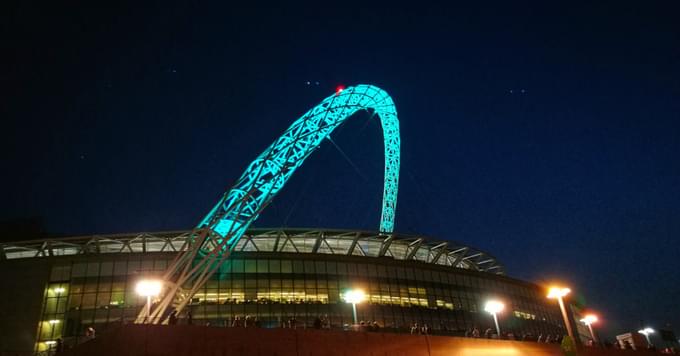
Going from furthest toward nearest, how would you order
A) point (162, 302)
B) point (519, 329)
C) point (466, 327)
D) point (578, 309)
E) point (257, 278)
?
point (578, 309) < point (519, 329) < point (466, 327) < point (257, 278) < point (162, 302)

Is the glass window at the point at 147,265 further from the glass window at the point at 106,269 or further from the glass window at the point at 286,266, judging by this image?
the glass window at the point at 286,266

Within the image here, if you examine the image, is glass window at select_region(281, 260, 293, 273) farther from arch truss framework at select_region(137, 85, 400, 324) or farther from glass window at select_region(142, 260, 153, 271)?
glass window at select_region(142, 260, 153, 271)

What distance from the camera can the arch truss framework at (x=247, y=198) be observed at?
34656 mm

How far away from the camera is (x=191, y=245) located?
36.1 m

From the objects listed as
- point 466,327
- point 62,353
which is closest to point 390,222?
point 466,327

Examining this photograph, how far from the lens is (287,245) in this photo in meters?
56.2

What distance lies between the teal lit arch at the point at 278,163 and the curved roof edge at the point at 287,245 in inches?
479

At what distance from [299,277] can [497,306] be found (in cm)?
2001

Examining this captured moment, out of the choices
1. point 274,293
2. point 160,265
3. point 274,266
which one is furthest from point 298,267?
point 160,265

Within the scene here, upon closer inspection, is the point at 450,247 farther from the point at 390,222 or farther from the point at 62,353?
the point at 62,353

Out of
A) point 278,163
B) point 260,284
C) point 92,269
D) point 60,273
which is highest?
point 278,163

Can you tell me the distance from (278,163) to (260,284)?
44.4ft

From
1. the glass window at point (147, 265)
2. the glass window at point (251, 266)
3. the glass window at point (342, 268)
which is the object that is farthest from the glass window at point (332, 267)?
the glass window at point (147, 265)

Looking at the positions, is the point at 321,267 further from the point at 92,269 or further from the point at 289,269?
the point at 92,269
